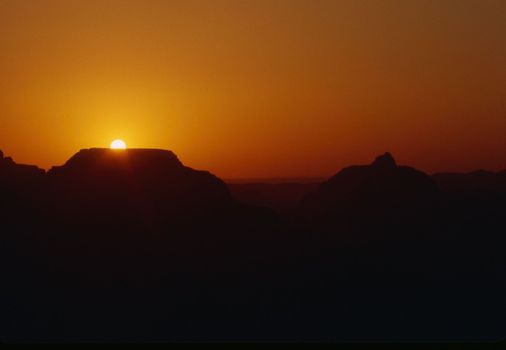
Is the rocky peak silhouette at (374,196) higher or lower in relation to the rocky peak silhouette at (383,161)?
lower

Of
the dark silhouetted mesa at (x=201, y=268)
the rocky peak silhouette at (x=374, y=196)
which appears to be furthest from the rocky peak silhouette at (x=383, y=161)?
the dark silhouetted mesa at (x=201, y=268)

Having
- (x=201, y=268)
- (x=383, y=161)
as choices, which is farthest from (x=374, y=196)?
(x=201, y=268)

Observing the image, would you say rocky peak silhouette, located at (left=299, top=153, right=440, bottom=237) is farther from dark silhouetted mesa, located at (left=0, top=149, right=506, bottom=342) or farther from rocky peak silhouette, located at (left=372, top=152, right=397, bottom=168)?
dark silhouetted mesa, located at (left=0, top=149, right=506, bottom=342)

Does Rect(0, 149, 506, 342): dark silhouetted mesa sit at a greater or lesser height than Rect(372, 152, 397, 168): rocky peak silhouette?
lesser

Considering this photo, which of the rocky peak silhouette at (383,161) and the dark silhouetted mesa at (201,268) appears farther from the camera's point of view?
the rocky peak silhouette at (383,161)

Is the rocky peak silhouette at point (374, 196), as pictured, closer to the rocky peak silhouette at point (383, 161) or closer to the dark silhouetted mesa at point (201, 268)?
the rocky peak silhouette at point (383, 161)

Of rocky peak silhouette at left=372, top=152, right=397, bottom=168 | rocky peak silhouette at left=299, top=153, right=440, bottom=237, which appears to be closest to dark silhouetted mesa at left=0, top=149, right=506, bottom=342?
rocky peak silhouette at left=299, top=153, right=440, bottom=237

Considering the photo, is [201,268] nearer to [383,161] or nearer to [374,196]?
[374,196]

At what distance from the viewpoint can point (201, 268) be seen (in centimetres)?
14075

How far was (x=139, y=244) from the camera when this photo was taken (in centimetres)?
14325

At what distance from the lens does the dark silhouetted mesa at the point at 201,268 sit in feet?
412

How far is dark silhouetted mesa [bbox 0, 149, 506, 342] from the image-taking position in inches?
4946

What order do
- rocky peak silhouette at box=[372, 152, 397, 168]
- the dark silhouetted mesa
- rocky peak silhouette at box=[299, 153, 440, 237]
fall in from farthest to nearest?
rocky peak silhouette at box=[372, 152, 397, 168]
rocky peak silhouette at box=[299, 153, 440, 237]
the dark silhouetted mesa

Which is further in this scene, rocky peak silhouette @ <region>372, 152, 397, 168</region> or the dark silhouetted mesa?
rocky peak silhouette @ <region>372, 152, 397, 168</region>
